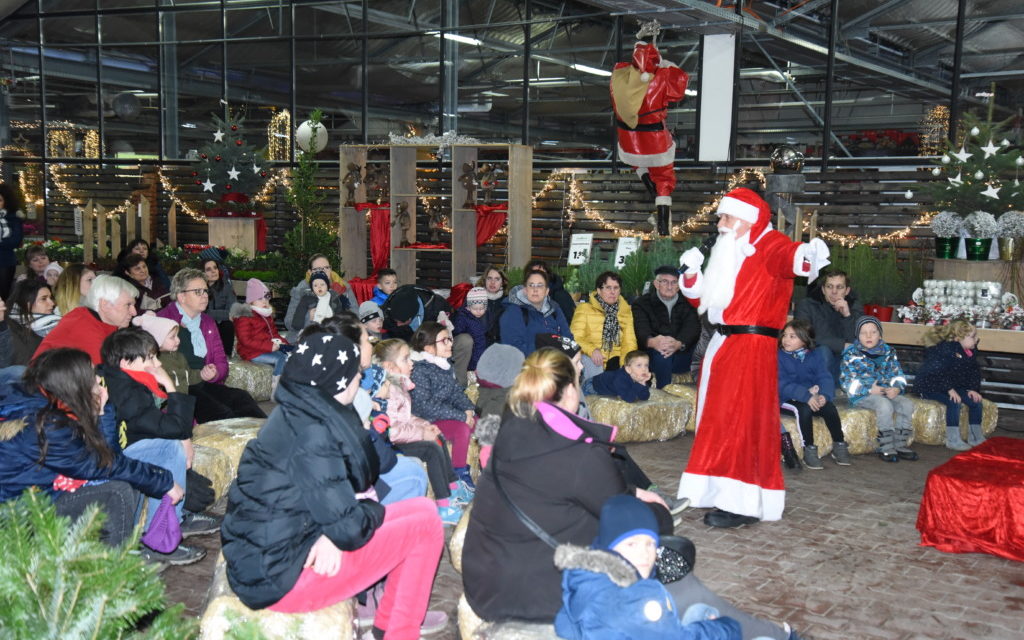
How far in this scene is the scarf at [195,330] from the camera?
21.7ft

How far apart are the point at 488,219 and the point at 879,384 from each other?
5.44m

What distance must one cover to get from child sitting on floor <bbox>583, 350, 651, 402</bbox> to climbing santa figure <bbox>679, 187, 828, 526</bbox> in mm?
1737

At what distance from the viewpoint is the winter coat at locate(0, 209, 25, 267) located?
10.2 m

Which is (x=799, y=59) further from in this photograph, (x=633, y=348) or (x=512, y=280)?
(x=633, y=348)

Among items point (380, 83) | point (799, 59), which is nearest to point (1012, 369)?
point (799, 59)

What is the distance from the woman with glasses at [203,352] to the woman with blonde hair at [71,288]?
1.68 ft

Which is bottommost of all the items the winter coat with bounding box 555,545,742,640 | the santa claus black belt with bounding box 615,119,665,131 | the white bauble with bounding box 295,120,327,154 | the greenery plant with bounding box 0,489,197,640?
the winter coat with bounding box 555,545,742,640

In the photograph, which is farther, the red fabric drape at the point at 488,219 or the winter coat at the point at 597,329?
the red fabric drape at the point at 488,219

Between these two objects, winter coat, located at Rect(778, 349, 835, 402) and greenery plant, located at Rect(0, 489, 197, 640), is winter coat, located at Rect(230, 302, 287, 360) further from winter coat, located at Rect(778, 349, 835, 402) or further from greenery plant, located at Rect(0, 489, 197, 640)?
greenery plant, located at Rect(0, 489, 197, 640)

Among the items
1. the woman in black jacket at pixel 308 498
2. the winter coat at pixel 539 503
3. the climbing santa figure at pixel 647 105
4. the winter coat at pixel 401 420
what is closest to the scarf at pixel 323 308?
the winter coat at pixel 401 420

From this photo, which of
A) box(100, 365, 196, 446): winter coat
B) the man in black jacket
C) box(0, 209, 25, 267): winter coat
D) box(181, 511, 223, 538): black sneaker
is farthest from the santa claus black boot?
box(100, 365, 196, 446): winter coat

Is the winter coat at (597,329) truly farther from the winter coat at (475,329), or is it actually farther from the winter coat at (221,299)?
the winter coat at (221,299)

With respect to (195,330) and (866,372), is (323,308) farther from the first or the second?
(866,372)

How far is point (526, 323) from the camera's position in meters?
7.54
